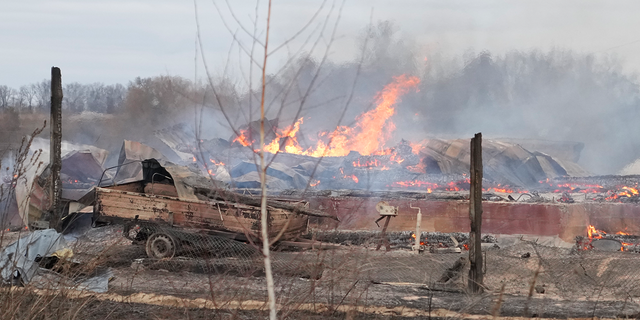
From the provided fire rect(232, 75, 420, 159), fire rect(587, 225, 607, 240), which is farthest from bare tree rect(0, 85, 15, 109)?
fire rect(587, 225, 607, 240)

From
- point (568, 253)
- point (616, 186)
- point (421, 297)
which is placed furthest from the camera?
point (616, 186)

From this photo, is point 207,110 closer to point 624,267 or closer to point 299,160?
point 299,160

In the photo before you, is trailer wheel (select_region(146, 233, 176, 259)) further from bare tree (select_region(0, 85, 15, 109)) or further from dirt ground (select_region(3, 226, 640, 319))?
bare tree (select_region(0, 85, 15, 109))

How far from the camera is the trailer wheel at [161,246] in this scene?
989 cm

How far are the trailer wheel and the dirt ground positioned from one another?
32 centimetres

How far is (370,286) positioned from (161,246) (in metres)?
4.61

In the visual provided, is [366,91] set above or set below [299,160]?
Answer: above

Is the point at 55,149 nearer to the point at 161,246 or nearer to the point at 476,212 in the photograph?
the point at 161,246

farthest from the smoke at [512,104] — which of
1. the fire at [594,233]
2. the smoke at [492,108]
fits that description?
the fire at [594,233]

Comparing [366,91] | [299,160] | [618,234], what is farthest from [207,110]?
[618,234]

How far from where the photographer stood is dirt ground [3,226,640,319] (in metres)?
5.54

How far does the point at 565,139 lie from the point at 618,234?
2065 cm

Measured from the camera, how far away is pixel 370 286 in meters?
7.85

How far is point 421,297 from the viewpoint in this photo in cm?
720
